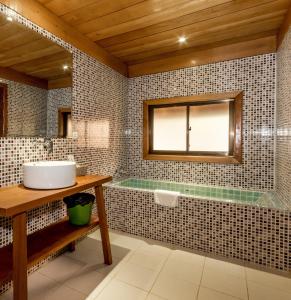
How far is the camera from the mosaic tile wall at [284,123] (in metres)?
1.93

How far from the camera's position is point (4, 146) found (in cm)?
158

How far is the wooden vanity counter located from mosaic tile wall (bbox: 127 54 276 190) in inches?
57.0

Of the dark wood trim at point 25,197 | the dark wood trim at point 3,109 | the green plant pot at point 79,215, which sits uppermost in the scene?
the dark wood trim at point 3,109

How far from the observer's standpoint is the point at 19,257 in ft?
3.79

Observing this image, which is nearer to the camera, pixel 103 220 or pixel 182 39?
pixel 103 220

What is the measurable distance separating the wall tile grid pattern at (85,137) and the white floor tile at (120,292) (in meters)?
0.77

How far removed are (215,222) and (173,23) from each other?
6.75ft

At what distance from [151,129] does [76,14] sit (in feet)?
5.78

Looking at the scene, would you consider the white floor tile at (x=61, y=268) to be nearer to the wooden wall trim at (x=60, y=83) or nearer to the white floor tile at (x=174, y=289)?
the white floor tile at (x=174, y=289)

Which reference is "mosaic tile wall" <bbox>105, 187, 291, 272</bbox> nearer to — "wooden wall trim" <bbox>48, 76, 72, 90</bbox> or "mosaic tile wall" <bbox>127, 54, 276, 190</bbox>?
"mosaic tile wall" <bbox>127, 54, 276, 190</bbox>

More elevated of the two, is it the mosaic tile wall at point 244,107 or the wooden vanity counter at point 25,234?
the mosaic tile wall at point 244,107

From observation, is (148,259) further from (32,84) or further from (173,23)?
(173,23)

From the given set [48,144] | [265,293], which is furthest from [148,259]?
[48,144]

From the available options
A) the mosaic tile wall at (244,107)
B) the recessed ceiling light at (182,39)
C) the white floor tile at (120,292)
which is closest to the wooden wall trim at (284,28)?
the mosaic tile wall at (244,107)
